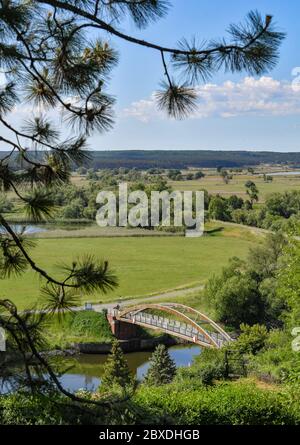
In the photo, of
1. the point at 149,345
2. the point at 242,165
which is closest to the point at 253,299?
the point at 149,345

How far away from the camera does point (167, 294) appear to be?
3144 cm

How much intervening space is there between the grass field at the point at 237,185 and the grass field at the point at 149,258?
20592mm

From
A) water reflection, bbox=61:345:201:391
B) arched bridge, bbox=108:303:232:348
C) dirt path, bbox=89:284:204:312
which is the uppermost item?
arched bridge, bbox=108:303:232:348

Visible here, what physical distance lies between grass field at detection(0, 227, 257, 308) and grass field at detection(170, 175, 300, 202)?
20.6 m

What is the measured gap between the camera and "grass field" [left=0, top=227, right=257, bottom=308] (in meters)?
31.5

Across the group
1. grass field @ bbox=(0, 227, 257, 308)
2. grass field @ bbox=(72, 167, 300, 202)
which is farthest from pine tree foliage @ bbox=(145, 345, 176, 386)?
grass field @ bbox=(72, 167, 300, 202)

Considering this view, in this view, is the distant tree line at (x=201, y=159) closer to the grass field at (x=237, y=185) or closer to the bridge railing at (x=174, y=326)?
the grass field at (x=237, y=185)

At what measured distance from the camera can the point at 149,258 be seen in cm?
4078

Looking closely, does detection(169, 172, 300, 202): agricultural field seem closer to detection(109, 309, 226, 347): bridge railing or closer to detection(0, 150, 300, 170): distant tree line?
detection(0, 150, 300, 170): distant tree line

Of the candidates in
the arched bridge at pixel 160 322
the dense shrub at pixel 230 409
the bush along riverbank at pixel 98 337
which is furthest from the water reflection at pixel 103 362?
the dense shrub at pixel 230 409

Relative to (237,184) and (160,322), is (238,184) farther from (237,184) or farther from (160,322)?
(160,322)

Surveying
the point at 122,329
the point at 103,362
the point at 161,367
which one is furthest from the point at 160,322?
the point at 161,367

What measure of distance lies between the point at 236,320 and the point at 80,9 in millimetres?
23998

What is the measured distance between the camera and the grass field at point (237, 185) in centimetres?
7100
